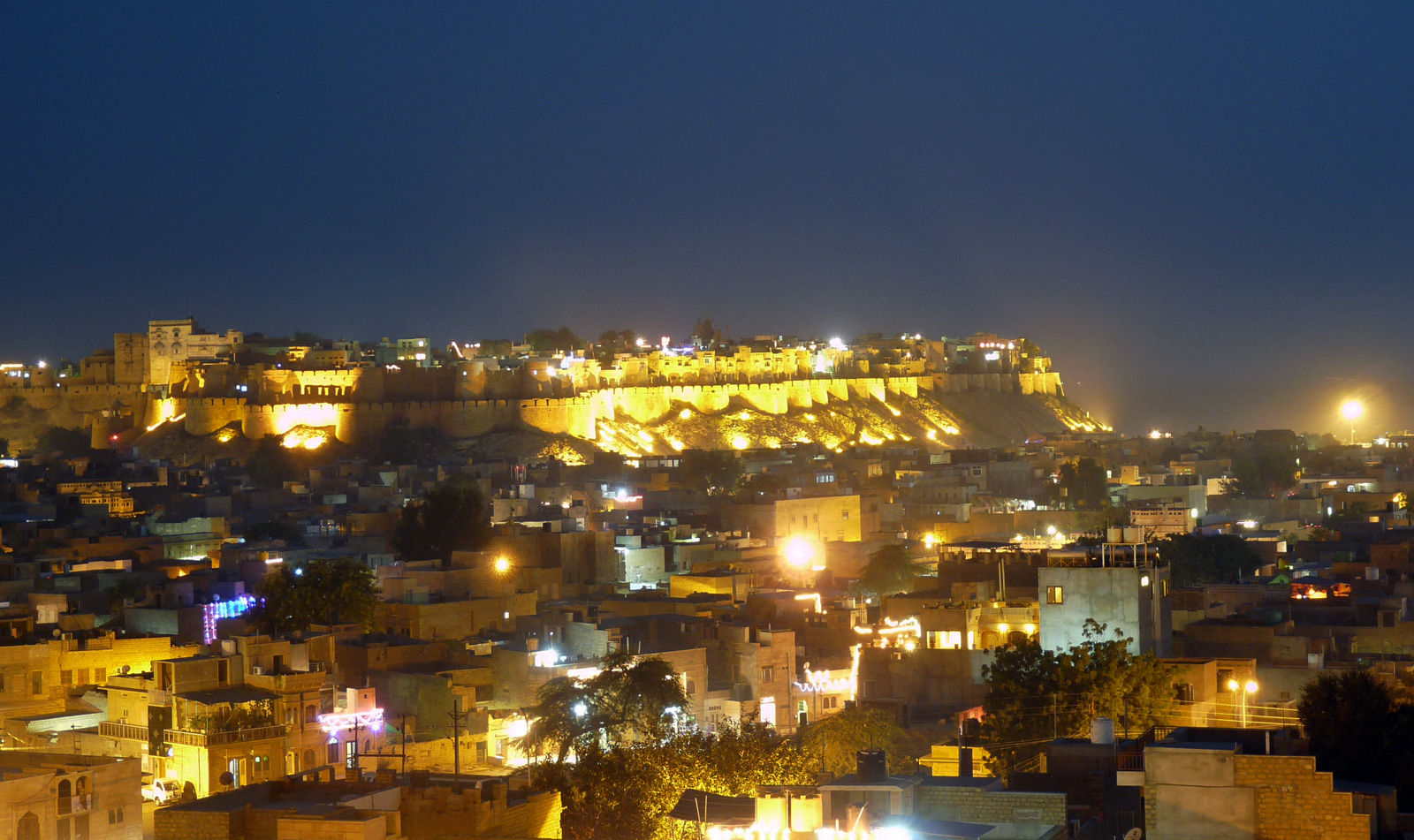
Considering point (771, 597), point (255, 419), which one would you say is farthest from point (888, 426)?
point (771, 597)

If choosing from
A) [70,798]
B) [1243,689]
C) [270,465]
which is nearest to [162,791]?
[70,798]

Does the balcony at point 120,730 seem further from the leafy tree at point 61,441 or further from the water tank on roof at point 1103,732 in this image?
the leafy tree at point 61,441

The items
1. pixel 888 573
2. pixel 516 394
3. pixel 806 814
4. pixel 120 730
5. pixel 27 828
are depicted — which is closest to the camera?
pixel 806 814

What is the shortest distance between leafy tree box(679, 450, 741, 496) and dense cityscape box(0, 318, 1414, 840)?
0.58 feet

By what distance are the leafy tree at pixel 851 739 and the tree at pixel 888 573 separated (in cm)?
1189

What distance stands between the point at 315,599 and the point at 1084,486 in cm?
3241

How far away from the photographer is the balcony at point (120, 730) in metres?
17.4

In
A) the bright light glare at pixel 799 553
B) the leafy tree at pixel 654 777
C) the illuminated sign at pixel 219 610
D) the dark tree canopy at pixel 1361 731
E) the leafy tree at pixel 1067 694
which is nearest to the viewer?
the dark tree canopy at pixel 1361 731

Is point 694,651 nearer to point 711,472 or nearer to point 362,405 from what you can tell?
point 711,472

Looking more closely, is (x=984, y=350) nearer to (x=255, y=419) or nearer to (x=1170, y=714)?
(x=255, y=419)

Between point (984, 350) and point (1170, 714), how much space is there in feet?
301

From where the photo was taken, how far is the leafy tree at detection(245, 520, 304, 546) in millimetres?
34531

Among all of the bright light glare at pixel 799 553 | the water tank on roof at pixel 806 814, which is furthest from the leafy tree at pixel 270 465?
the water tank on roof at pixel 806 814

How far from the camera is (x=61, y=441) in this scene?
68500mm
